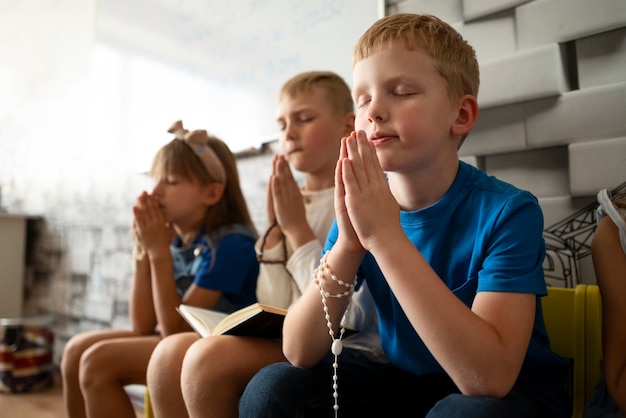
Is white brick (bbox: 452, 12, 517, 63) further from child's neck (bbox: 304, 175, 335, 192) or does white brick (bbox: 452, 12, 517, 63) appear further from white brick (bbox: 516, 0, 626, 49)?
child's neck (bbox: 304, 175, 335, 192)

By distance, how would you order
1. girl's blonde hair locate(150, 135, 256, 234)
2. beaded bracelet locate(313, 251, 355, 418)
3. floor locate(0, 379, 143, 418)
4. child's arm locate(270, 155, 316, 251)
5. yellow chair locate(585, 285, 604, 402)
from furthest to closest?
→ floor locate(0, 379, 143, 418) < girl's blonde hair locate(150, 135, 256, 234) < child's arm locate(270, 155, 316, 251) < yellow chair locate(585, 285, 604, 402) < beaded bracelet locate(313, 251, 355, 418)

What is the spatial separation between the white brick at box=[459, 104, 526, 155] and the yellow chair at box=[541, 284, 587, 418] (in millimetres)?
305

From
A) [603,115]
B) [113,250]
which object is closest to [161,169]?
[113,250]

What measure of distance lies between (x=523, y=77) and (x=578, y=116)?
0.13 m

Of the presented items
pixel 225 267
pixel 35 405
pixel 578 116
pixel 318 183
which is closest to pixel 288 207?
pixel 318 183

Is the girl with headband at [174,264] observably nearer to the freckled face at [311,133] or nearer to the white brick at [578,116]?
the freckled face at [311,133]

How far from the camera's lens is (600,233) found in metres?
0.83

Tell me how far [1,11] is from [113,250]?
160cm

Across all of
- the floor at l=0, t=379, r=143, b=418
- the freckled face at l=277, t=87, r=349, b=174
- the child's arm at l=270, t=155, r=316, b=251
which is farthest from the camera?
the floor at l=0, t=379, r=143, b=418

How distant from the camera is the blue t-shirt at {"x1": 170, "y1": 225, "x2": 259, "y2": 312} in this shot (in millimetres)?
1307

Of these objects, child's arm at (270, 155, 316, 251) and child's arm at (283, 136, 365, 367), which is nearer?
child's arm at (283, 136, 365, 367)

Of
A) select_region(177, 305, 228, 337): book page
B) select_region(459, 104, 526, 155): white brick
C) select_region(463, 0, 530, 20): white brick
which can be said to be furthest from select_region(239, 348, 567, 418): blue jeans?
select_region(463, 0, 530, 20): white brick

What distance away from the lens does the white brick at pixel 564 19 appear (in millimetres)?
951

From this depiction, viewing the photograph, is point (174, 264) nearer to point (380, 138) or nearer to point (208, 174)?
point (208, 174)
